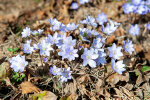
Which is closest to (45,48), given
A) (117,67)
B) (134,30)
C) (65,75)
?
(65,75)

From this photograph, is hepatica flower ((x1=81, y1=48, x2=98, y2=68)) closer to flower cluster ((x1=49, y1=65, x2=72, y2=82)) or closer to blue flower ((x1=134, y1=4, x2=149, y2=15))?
flower cluster ((x1=49, y1=65, x2=72, y2=82))

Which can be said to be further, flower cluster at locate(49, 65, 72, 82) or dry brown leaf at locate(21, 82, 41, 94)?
flower cluster at locate(49, 65, 72, 82)

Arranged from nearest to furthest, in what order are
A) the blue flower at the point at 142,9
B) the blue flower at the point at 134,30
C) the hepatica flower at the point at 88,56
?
1. the hepatica flower at the point at 88,56
2. the blue flower at the point at 134,30
3. the blue flower at the point at 142,9

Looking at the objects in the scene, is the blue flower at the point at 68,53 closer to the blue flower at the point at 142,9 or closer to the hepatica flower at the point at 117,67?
the hepatica flower at the point at 117,67

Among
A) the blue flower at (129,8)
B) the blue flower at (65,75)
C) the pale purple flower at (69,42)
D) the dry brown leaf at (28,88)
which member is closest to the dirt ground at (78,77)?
the dry brown leaf at (28,88)

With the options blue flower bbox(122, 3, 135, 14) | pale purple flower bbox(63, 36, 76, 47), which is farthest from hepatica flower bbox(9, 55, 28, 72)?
blue flower bbox(122, 3, 135, 14)

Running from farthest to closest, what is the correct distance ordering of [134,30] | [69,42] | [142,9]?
[142,9]
[134,30]
[69,42]

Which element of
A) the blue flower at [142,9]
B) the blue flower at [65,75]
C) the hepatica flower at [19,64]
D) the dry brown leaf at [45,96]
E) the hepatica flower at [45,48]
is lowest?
the dry brown leaf at [45,96]

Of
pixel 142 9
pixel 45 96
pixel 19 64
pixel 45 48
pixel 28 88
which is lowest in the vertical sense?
pixel 45 96

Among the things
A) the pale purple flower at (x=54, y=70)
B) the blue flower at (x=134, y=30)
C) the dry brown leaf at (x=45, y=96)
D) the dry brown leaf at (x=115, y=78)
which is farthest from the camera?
the blue flower at (x=134, y=30)

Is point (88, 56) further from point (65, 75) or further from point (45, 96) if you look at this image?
point (45, 96)
